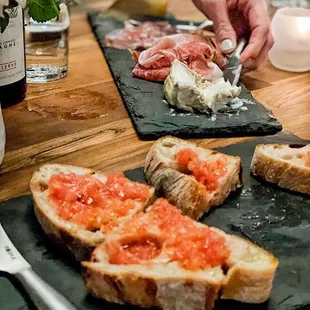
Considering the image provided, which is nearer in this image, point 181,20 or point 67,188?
point 67,188

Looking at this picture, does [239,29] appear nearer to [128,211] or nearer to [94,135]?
[94,135]

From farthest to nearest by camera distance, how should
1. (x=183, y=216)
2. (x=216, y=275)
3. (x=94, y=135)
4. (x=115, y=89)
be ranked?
(x=115, y=89) → (x=94, y=135) → (x=183, y=216) → (x=216, y=275)

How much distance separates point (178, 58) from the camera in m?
2.13

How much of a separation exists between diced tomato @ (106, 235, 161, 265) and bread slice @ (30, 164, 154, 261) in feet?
0.15

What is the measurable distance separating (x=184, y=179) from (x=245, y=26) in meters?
1.18

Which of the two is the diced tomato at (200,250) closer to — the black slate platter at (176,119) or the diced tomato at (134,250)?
the diced tomato at (134,250)

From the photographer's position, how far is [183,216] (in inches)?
50.7

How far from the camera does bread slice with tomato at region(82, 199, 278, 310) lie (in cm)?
Answer: 112

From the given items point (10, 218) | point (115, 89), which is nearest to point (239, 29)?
point (115, 89)

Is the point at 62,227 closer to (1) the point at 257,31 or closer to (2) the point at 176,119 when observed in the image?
(2) the point at 176,119

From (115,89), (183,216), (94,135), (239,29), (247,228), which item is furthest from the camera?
(239,29)

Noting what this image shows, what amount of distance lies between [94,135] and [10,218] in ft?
1.56

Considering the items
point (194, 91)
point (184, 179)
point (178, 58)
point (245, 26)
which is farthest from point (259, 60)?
point (184, 179)

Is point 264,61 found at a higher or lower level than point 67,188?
lower
